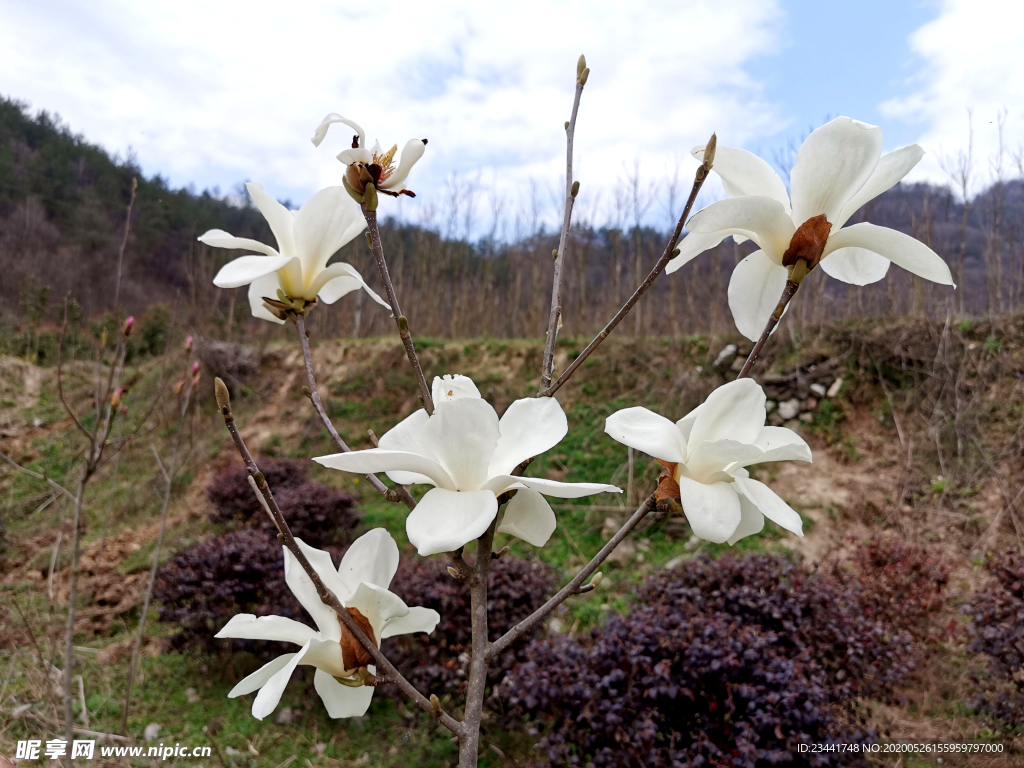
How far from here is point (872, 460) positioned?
5324 mm

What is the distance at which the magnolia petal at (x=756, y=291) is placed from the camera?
2.19 feet

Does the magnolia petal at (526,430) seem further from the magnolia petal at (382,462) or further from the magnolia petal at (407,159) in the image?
the magnolia petal at (407,159)

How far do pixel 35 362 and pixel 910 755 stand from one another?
13180mm

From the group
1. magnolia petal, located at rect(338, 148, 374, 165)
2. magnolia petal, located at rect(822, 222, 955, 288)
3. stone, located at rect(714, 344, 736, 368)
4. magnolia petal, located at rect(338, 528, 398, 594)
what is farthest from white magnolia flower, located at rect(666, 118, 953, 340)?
stone, located at rect(714, 344, 736, 368)

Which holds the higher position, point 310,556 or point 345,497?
point 310,556

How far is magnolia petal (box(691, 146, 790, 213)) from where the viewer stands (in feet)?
2.01

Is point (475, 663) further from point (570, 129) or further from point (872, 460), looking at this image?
point (872, 460)

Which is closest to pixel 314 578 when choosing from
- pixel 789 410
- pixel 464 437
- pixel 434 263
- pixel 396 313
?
pixel 464 437

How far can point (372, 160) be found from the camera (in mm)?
669

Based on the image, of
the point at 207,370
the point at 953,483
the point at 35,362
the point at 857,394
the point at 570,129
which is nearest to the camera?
the point at 570,129

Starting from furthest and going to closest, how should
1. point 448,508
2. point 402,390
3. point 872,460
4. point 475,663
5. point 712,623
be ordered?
point 402,390 < point 872,460 < point 712,623 < point 475,663 < point 448,508

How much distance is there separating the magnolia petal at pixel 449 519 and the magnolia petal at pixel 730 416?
0.20 meters

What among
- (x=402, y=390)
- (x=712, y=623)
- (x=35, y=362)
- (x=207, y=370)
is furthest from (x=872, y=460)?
(x=35, y=362)

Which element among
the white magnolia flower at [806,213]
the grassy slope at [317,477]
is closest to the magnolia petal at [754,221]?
the white magnolia flower at [806,213]
